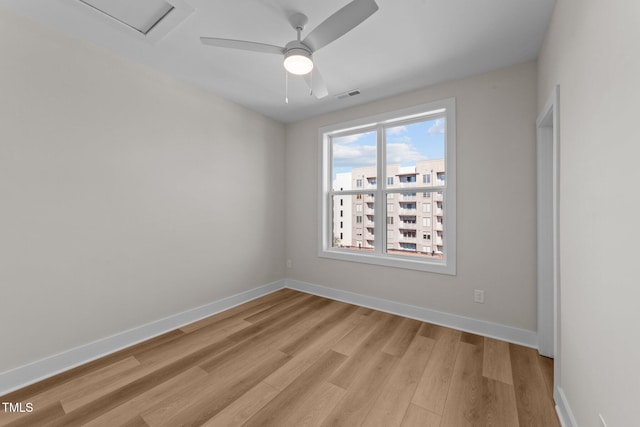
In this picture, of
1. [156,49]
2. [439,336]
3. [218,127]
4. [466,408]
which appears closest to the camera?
[466,408]

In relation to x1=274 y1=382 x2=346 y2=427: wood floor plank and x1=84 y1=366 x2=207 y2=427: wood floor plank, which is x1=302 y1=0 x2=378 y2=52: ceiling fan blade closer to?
x1=274 y1=382 x2=346 y2=427: wood floor plank

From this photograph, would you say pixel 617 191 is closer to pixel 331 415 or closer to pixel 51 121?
pixel 331 415

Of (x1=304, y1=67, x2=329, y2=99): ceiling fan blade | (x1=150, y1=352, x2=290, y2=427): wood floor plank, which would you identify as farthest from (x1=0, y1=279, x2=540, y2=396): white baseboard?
(x1=304, y1=67, x2=329, y2=99): ceiling fan blade

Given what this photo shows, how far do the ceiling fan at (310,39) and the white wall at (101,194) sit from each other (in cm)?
129

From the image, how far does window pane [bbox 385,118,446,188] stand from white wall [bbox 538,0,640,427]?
1339 millimetres

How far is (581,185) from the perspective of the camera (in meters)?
1.29

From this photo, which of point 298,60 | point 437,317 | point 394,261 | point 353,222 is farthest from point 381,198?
point 298,60

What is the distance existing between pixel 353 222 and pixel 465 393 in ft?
7.49

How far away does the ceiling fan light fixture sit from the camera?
1683mm

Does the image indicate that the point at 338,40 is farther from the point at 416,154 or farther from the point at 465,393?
the point at 465,393

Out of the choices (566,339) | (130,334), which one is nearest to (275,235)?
(130,334)

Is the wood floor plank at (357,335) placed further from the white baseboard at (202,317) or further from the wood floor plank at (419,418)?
the wood floor plank at (419,418)

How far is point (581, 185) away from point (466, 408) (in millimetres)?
1477

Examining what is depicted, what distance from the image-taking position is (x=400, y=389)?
177 centimetres
